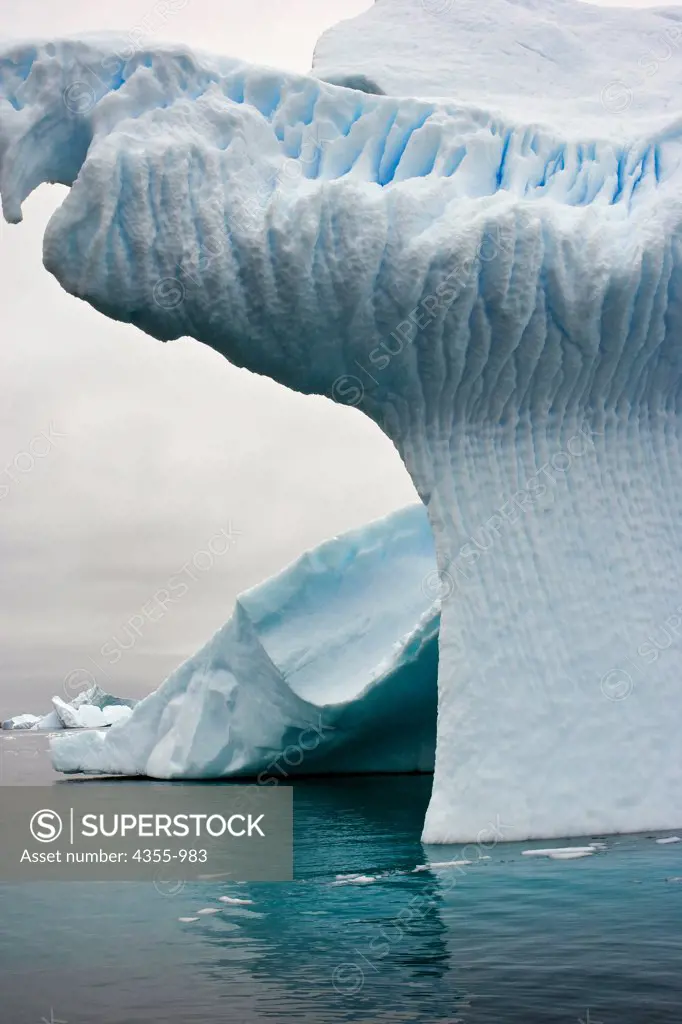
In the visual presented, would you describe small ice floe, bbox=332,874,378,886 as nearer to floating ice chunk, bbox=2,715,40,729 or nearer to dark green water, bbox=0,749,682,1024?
dark green water, bbox=0,749,682,1024

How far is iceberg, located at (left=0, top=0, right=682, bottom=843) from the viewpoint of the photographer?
333 inches

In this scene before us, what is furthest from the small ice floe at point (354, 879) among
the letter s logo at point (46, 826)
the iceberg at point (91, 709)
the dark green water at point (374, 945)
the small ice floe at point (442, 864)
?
the iceberg at point (91, 709)

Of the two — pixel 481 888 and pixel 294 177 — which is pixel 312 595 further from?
pixel 481 888

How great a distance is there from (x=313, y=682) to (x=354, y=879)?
738 cm

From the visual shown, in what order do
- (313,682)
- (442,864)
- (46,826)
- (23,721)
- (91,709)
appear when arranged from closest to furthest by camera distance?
(442,864)
(46,826)
(313,682)
(91,709)
(23,721)

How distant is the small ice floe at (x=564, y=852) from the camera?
25.9 ft

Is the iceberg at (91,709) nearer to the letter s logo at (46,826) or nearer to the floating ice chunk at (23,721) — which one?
the floating ice chunk at (23,721)

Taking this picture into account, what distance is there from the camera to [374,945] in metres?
5.49

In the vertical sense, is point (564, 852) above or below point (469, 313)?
below

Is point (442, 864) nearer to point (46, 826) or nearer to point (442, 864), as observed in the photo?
point (442, 864)

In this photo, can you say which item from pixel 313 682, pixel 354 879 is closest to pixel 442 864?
pixel 354 879

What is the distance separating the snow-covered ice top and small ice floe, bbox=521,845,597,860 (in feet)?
21.1

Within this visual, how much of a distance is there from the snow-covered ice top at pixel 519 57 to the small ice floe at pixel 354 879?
690cm

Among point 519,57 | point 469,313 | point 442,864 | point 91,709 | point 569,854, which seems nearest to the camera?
point 442,864
